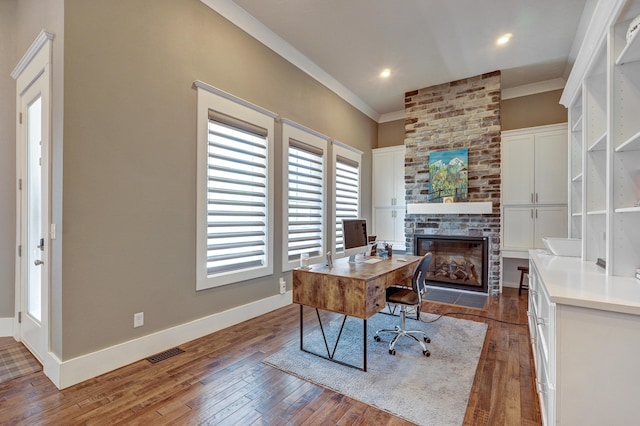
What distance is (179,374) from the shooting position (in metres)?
2.32

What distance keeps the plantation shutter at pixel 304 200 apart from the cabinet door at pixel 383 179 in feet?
6.20

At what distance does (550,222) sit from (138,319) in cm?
573

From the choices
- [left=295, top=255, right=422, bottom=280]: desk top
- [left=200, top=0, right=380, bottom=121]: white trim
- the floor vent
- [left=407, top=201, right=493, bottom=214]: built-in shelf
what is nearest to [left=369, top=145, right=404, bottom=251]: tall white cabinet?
[left=407, top=201, right=493, bottom=214]: built-in shelf

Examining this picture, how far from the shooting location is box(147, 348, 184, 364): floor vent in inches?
99.6

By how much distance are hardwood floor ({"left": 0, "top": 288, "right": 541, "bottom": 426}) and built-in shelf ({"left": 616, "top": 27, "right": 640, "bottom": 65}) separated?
7.57 ft

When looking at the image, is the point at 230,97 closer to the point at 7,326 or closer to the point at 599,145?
the point at 7,326

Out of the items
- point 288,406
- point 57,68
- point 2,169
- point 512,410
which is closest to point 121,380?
point 288,406

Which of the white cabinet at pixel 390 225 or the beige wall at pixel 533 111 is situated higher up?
the beige wall at pixel 533 111

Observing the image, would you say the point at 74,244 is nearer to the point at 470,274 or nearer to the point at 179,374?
the point at 179,374

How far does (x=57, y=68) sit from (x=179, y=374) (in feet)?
8.16

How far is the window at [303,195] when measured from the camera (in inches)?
163

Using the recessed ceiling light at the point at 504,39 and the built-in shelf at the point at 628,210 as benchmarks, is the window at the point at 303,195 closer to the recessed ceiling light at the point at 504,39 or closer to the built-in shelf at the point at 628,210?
the recessed ceiling light at the point at 504,39

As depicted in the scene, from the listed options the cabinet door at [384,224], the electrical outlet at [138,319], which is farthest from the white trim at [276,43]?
the electrical outlet at [138,319]

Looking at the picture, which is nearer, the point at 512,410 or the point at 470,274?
the point at 512,410
